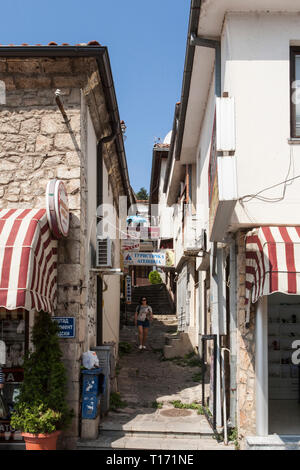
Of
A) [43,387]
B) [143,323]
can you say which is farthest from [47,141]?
[143,323]

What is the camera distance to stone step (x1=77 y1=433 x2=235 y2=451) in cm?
800

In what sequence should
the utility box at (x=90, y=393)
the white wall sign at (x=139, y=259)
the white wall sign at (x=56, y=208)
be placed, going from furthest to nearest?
the white wall sign at (x=139, y=259)
the utility box at (x=90, y=393)
the white wall sign at (x=56, y=208)

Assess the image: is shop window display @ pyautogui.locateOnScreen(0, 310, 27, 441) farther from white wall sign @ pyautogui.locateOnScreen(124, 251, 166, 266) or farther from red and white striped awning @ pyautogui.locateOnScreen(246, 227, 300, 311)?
white wall sign @ pyautogui.locateOnScreen(124, 251, 166, 266)

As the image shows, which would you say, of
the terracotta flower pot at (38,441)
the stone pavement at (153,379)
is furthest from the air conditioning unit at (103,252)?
the terracotta flower pot at (38,441)

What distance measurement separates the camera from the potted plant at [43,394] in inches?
289

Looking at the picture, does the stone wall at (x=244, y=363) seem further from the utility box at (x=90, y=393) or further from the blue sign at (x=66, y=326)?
the blue sign at (x=66, y=326)

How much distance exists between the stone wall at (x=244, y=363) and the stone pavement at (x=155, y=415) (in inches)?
23.5

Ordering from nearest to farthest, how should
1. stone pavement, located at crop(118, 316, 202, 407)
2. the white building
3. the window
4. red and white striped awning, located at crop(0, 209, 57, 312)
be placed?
red and white striped awning, located at crop(0, 209, 57, 312)
the white building
the window
stone pavement, located at crop(118, 316, 202, 407)

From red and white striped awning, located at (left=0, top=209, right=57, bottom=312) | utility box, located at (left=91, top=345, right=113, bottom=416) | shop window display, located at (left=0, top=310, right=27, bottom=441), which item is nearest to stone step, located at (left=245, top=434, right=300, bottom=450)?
utility box, located at (left=91, top=345, right=113, bottom=416)

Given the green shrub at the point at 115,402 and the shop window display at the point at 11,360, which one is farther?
the green shrub at the point at 115,402

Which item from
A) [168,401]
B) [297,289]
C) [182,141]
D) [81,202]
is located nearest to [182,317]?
[182,141]

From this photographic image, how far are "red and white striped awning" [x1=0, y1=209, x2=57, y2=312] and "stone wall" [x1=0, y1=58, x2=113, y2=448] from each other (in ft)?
2.14

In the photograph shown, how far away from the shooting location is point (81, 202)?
28.5ft
